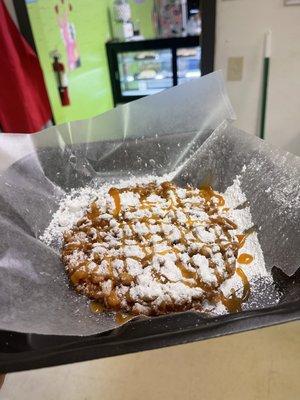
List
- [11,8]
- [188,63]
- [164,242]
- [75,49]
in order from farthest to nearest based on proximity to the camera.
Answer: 1. [188,63]
2. [75,49]
3. [11,8]
4. [164,242]

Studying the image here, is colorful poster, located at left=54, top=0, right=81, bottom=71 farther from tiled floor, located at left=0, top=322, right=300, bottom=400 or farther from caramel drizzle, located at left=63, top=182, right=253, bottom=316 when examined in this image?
tiled floor, located at left=0, top=322, right=300, bottom=400

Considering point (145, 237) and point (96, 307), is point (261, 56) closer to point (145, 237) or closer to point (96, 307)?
point (145, 237)

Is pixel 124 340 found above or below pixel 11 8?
below

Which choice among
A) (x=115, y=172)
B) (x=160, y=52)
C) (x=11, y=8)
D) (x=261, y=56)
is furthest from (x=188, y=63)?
(x=115, y=172)

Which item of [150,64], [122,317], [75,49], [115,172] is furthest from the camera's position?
[150,64]

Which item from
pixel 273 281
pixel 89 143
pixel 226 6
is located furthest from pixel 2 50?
pixel 273 281

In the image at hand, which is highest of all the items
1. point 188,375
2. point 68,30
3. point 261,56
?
point 68,30
